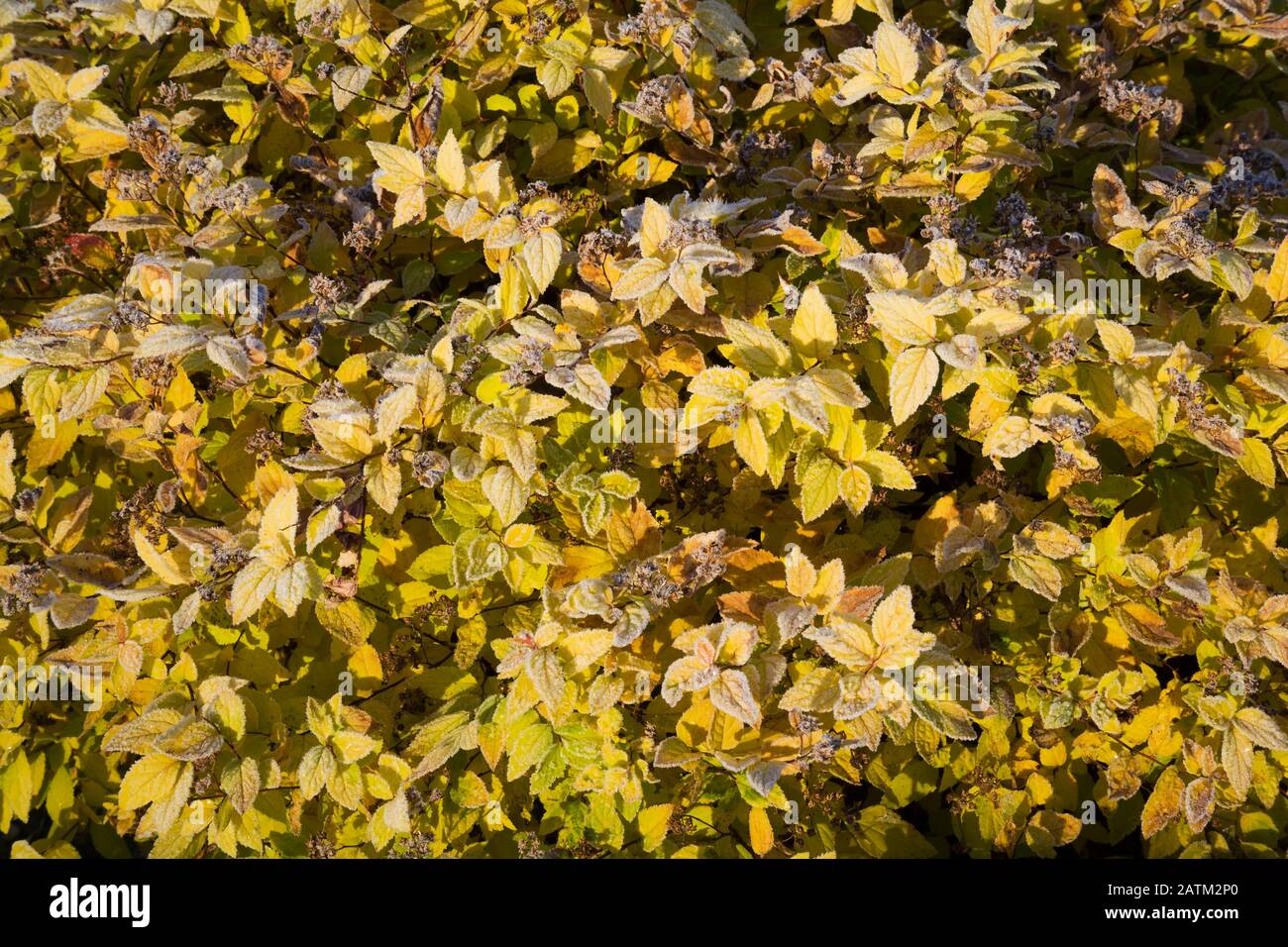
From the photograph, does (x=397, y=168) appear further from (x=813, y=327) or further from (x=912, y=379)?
(x=912, y=379)

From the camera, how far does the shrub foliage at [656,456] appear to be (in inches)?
77.2

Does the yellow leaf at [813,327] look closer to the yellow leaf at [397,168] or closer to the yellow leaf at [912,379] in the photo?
the yellow leaf at [912,379]

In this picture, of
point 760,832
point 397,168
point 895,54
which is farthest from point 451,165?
point 760,832

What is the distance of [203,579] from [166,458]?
1.52 ft

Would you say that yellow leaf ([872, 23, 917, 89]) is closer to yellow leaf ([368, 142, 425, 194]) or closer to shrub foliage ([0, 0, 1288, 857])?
shrub foliage ([0, 0, 1288, 857])

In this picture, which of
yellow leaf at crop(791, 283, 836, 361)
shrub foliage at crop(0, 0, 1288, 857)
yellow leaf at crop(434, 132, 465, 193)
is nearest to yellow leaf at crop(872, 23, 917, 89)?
shrub foliage at crop(0, 0, 1288, 857)

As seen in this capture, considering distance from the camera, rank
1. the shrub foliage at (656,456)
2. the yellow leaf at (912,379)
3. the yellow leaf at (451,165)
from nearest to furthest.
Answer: the yellow leaf at (912,379) < the shrub foliage at (656,456) < the yellow leaf at (451,165)

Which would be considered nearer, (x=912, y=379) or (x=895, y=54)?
(x=912, y=379)

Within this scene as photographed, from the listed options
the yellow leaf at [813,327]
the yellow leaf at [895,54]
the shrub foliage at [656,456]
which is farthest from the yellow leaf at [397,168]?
the yellow leaf at [895,54]

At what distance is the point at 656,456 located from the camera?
207cm

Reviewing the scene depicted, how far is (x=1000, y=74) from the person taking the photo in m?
2.34

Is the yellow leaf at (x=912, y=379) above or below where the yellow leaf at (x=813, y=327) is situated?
below

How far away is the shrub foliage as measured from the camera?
196 centimetres

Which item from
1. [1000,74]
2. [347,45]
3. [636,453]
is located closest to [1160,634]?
[636,453]
